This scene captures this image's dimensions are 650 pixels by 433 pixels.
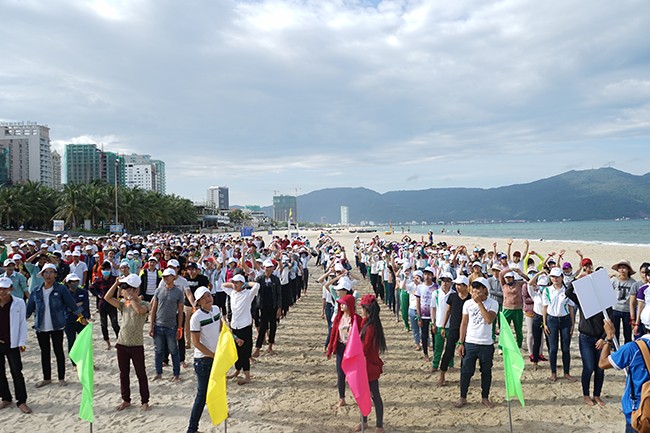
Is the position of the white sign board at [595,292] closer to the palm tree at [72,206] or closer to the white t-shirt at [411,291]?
the white t-shirt at [411,291]

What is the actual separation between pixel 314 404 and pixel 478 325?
8.46 feet

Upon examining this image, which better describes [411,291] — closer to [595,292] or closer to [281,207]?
[595,292]

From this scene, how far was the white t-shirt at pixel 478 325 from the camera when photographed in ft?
18.8

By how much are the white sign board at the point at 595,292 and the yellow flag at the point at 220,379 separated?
158 inches

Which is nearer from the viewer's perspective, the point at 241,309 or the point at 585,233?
the point at 241,309

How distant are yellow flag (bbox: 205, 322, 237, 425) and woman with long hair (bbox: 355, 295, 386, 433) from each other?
5.16 ft

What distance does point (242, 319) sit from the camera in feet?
22.9

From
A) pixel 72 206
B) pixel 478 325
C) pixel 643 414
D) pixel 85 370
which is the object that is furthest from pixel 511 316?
pixel 72 206

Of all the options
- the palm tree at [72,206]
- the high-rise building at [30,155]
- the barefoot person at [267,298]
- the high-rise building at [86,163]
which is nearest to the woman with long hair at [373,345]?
the barefoot person at [267,298]

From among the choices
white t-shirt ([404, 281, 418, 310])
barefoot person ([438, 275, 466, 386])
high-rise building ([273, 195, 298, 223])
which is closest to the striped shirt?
barefoot person ([438, 275, 466, 386])

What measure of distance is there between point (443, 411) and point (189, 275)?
5.18m

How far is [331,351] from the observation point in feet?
19.4

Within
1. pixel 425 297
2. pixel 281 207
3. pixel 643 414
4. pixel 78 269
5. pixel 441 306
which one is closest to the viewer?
pixel 643 414

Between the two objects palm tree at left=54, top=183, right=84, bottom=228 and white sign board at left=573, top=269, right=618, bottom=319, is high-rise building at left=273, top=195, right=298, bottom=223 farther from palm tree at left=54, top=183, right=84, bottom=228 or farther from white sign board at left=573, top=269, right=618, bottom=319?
white sign board at left=573, top=269, right=618, bottom=319
